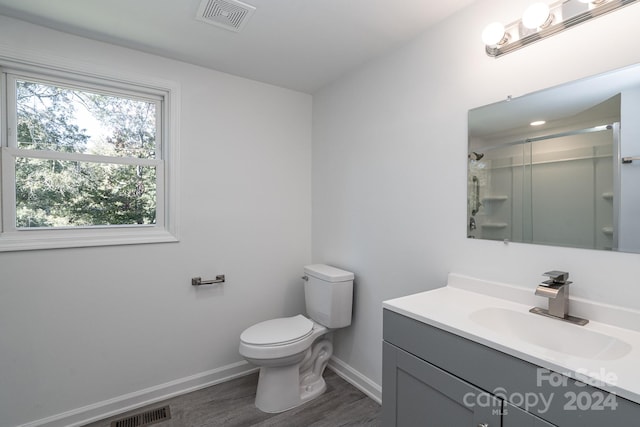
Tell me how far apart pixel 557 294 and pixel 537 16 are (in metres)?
1.04

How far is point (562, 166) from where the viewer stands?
116 cm

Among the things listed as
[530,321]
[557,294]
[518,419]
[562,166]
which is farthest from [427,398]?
[562,166]

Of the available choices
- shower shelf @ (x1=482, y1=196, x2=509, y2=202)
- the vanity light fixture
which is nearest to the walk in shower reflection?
shower shelf @ (x1=482, y1=196, x2=509, y2=202)

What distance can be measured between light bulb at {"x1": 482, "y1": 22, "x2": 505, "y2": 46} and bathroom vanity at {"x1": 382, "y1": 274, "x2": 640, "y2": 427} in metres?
1.06

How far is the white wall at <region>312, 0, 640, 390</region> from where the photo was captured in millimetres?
1104

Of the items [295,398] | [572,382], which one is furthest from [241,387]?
[572,382]

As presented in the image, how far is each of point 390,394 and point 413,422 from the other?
0.42ft

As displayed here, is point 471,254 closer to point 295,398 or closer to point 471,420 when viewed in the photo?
point 471,420

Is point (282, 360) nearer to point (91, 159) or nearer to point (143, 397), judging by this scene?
point (143, 397)

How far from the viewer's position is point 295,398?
6.35ft

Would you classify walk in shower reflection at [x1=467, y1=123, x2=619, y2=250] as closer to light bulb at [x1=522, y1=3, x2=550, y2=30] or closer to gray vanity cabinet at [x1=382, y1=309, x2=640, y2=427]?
light bulb at [x1=522, y1=3, x2=550, y2=30]

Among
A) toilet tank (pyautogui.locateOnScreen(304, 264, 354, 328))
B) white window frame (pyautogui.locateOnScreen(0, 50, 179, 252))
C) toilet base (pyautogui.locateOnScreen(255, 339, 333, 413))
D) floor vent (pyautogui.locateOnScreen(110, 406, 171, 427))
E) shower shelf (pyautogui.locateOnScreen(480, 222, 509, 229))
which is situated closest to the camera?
shower shelf (pyautogui.locateOnScreen(480, 222, 509, 229))

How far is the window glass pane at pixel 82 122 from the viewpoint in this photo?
1733 millimetres

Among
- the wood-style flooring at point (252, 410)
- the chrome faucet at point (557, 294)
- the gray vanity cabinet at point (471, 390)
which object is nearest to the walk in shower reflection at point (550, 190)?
the chrome faucet at point (557, 294)
